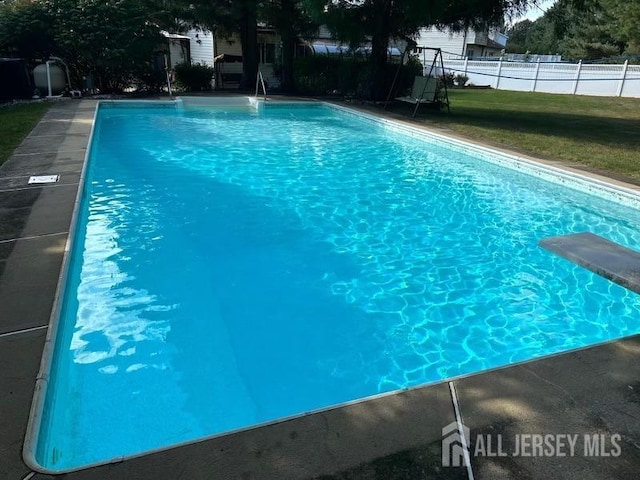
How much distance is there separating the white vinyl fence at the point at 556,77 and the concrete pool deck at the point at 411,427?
25565 millimetres

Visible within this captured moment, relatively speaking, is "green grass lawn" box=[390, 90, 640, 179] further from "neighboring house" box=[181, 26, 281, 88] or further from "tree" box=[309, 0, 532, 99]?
"neighboring house" box=[181, 26, 281, 88]

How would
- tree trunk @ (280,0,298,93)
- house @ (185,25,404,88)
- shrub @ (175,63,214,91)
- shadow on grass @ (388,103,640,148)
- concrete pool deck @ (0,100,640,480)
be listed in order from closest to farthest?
concrete pool deck @ (0,100,640,480), shadow on grass @ (388,103,640,148), tree trunk @ (280,0,298,93), shrub @ (175,63,214,91), house @ (185,25,404,88)

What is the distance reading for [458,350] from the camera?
3678mm

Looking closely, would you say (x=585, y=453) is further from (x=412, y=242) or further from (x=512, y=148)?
(x=512, y=148)

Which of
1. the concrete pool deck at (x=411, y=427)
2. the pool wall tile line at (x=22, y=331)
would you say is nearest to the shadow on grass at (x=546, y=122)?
the concrete pool deck at (x=411, y=427)

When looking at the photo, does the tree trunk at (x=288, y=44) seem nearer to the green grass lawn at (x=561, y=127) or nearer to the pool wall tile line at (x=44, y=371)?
the green grass lawn at (x=561, y=127)

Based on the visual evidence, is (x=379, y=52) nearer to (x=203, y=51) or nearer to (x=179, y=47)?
(x=179, y=47)

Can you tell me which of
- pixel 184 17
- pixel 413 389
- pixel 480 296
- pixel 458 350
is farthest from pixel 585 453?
pixel 184 17

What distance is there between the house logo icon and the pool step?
2.00 metres

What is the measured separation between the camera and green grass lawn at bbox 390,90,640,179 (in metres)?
8.73

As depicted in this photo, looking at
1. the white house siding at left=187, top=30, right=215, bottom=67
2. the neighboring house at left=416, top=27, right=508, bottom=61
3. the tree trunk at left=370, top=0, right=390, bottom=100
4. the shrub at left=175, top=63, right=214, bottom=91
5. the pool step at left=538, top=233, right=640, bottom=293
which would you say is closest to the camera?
the pool step at left=538, top=233, right=640, bottom=293

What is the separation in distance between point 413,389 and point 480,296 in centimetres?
232

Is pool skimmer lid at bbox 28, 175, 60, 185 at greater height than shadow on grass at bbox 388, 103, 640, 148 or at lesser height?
lesser

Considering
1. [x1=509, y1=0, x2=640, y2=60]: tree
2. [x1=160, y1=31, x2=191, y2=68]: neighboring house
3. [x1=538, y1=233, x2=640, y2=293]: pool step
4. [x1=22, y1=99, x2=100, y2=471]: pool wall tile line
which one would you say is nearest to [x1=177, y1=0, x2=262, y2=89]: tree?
[x1=160, y1=31, x2=191, y2=68]: neighboring house
